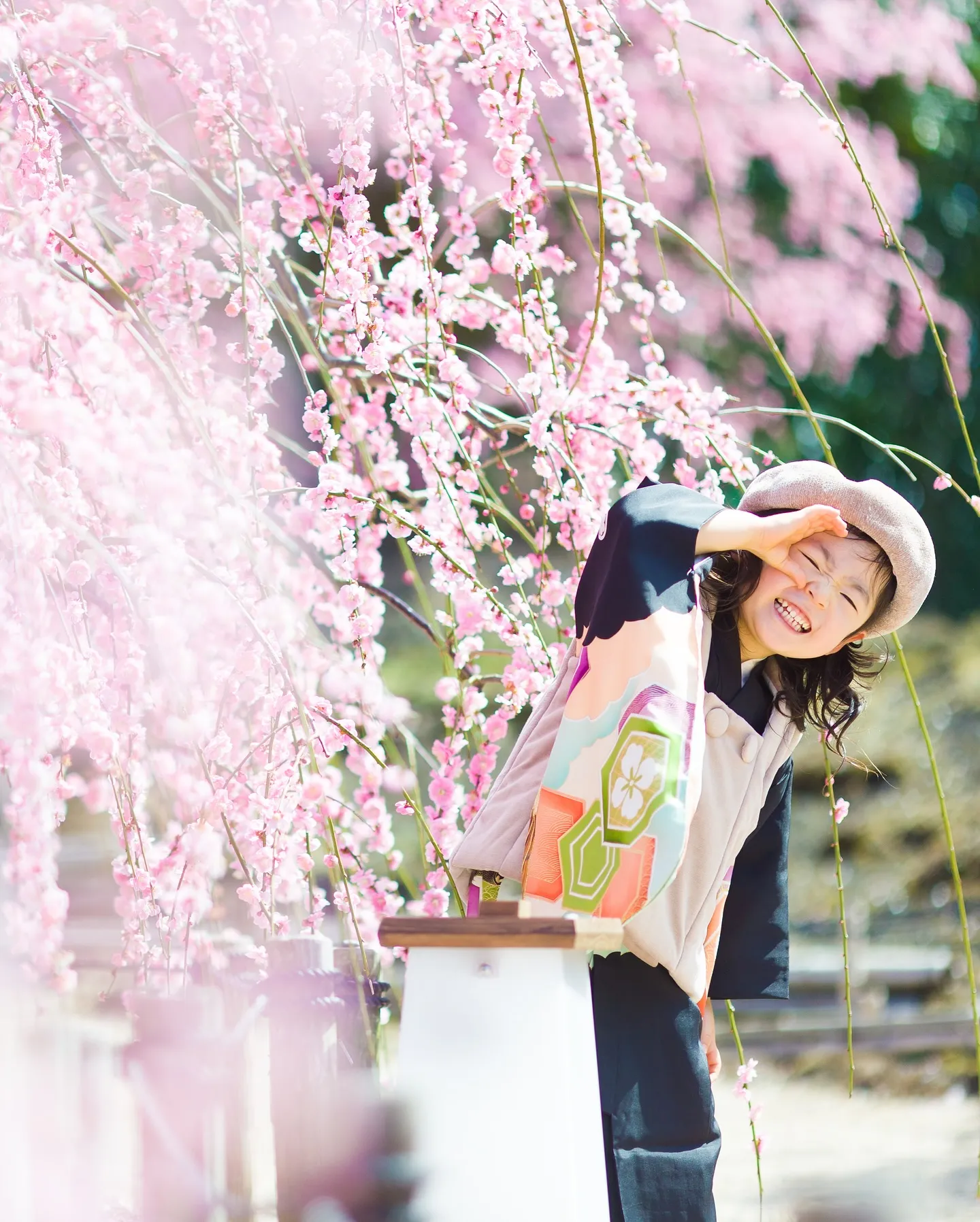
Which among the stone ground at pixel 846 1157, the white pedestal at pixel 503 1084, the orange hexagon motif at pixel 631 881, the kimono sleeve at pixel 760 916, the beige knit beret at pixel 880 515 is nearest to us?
the white pedestal at pixel 503 1084

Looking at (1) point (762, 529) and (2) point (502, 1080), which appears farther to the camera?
(1) point (762, 529)

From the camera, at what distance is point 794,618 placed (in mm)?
1613

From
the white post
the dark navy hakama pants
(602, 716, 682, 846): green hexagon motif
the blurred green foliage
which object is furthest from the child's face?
the blurred green foliage

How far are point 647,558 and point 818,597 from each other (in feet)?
0.86

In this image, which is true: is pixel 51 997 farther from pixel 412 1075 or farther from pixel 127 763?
pixel 412 1075

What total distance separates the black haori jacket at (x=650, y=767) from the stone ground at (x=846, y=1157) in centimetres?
104

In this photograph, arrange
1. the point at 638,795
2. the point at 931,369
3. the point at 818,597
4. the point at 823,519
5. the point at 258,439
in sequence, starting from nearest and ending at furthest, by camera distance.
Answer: the point at 638,795
the point at 823,519
the point at 818,597
the point at 258,439
the point at 931,369

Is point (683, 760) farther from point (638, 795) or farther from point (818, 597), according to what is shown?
point (818, 597)

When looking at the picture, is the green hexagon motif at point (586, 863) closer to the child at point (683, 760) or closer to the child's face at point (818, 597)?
the child at point (683, 760)

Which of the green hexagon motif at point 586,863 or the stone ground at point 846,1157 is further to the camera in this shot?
the stone ground at point 846,1157

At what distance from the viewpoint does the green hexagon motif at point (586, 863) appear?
1407mm

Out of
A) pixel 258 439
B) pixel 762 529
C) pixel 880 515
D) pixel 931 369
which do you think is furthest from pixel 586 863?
pixel 931 369

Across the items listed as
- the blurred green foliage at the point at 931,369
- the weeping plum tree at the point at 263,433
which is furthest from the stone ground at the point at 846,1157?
the blurred green foliage at the point at 931,369

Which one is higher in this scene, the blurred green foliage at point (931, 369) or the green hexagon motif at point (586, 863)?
the blurred green foliage at point (931, 369)
